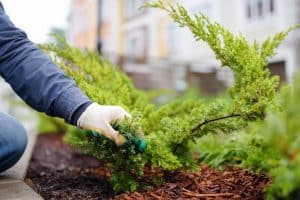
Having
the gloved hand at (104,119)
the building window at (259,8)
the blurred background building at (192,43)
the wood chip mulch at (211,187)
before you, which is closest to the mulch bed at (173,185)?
the wood chip mulch at (211,187)

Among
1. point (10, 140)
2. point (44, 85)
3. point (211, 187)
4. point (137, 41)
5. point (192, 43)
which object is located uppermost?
point (44, 85)

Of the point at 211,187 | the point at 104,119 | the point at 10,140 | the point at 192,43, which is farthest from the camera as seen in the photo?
the point at 192,43

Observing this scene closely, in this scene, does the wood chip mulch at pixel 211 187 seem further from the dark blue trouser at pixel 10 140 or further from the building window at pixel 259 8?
the building window at pixel 259 8

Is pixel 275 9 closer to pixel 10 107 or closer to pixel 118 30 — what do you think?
pixel 10 107

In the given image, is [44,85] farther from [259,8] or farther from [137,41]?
[137,41]

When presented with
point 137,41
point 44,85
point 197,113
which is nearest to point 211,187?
point 197,113

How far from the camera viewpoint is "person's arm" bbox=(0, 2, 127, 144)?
4.74 ft

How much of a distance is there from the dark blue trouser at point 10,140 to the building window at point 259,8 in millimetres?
11915

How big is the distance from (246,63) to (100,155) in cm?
59

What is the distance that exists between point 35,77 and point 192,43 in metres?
14.3

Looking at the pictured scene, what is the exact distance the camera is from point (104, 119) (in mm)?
1417

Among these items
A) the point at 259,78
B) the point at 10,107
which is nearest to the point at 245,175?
the point at 259,78

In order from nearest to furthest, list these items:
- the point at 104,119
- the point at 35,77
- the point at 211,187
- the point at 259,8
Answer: the point at 104,119, the point at 211,187, the point at 35,77, the point at 259,8

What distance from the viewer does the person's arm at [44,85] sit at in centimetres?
144
